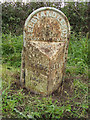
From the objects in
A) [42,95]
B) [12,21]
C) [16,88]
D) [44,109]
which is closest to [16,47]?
[12,21]

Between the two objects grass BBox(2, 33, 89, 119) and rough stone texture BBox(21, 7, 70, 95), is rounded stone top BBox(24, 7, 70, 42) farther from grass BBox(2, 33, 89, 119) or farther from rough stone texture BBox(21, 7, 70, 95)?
grass BBox(2, 33, 89, 119)

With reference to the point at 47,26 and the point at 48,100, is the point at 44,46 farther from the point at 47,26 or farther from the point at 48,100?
the point at 48,100

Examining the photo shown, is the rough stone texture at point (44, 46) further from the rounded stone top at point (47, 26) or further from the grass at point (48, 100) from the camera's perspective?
the grass at point (48, 100)

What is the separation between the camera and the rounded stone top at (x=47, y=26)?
236 cm

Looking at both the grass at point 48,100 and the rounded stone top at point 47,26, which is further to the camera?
the rounded stone top at point 47,26

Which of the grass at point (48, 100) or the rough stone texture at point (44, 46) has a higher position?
the rough stone texture at point (44, 46)

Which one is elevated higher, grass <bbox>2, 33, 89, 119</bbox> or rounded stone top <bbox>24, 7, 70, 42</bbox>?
rounded stone top <bbox>24, 7, 70, 42</bbox>

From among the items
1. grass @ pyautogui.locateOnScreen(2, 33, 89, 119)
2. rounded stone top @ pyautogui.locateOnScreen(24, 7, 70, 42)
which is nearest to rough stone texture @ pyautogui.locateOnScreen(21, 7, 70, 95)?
rounded stone top @ pyautogui.locateOnScreen(24, 7, 70, 42)

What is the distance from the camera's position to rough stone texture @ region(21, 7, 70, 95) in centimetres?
231

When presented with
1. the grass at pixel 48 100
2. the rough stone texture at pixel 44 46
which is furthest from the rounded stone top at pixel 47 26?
→ the grass at pixel 48 100

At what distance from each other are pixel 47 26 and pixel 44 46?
314 millimetres

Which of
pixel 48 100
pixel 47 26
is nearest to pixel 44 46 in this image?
pixel 47 26

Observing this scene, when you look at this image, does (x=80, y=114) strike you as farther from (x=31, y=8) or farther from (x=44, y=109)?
(x=31, y=8)

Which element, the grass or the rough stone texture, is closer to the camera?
the grass
